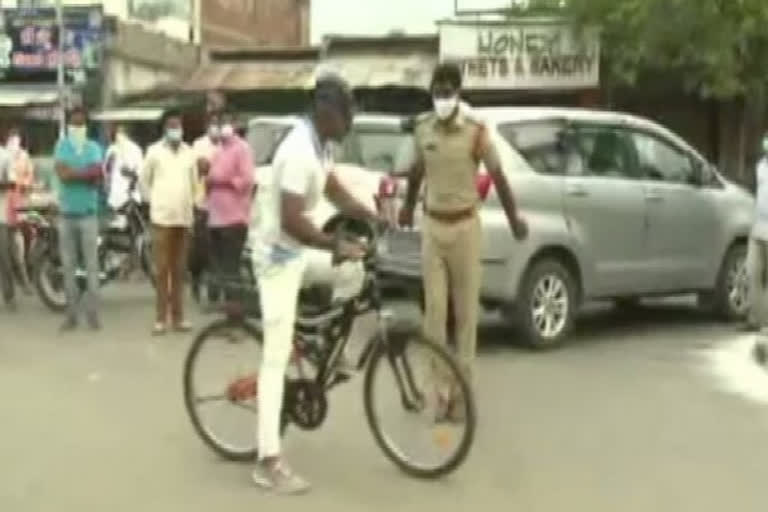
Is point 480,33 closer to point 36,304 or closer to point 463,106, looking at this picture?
point 36,304

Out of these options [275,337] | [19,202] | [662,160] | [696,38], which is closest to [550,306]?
[662,160]

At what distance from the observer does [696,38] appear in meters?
21.5

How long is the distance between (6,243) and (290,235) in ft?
27.9

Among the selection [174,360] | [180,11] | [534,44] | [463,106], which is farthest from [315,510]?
[180,11]

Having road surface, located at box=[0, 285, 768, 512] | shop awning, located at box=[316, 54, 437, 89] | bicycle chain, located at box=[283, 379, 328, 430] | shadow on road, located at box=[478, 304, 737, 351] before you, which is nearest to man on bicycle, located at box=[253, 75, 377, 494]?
bicycle chain, located at box=[283, 379, 328, 430]

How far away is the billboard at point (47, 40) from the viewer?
82.3 ft

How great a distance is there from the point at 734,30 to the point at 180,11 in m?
12.6

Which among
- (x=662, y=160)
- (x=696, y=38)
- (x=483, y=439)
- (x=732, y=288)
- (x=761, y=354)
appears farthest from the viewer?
(x=696, y=38)

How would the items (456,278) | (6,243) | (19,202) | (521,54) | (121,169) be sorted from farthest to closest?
(521,54) → (121,169) → (19,202) → (6,243) → (456,278)

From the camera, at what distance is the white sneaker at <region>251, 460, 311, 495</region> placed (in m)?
7.01

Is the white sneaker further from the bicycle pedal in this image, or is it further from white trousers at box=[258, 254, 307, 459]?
the bicycle pedal

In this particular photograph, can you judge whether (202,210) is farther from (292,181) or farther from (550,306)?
(292,181)

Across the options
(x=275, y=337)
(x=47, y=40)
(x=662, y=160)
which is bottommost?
(x=275, y=337)

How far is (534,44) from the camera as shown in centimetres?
2395
